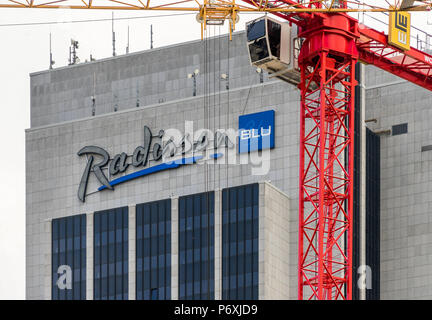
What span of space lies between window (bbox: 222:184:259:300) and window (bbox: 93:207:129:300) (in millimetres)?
15565

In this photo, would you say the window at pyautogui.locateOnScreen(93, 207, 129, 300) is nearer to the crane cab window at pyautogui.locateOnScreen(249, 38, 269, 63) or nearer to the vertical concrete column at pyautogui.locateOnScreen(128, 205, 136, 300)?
the vertical concrete column at pyautogui.locateOnScreen(128, 205, 136, 300)

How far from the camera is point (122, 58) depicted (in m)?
198

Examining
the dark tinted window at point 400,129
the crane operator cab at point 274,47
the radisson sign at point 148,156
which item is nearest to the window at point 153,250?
the radisson sign at point 148,156

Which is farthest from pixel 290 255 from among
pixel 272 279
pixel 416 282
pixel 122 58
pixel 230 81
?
pixel 122 58

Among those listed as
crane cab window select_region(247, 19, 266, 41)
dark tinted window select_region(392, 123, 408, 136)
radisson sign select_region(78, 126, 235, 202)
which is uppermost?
crane cab window select_region(247, 19, 266, 41)

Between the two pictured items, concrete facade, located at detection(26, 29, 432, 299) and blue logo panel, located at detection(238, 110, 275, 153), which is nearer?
concrete facade, located at detection(26, 29, 432, 299)

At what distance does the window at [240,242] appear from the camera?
16688 cm

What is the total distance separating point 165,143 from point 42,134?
19846mm

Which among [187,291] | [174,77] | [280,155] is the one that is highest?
[174,77]

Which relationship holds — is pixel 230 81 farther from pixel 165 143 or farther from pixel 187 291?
pixel 187 291

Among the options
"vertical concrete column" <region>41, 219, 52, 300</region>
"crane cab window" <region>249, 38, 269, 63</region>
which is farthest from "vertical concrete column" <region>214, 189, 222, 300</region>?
"crane cab window" <region>249, 38, 269, 63</region>

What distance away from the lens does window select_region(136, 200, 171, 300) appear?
17612 cm

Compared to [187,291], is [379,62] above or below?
above

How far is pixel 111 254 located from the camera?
183 metres
